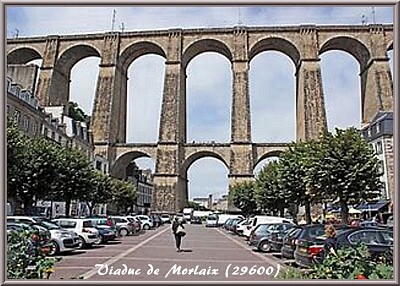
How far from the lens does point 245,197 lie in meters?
55.4

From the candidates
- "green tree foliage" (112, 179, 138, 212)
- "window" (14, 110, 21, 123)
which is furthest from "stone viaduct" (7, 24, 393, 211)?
"window" (14, 110, 21, 123)

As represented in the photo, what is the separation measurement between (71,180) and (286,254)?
21.0m

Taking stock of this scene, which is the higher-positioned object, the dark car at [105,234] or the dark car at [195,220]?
the dark car at [195,220]

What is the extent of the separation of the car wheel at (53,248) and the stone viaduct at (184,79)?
46.4 meters

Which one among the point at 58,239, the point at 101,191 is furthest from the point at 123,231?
the point at 58,239

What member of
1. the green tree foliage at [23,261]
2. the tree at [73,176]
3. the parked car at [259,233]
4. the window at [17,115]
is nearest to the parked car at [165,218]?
the window at [17,115]

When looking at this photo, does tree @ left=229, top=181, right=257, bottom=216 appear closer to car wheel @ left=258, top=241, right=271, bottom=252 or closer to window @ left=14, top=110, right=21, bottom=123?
window @ left=14, top=110, right=21, bottom=123

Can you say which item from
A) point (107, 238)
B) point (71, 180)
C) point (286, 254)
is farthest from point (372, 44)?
point (286, 254)

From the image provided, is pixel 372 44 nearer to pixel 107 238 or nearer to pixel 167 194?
pixel 167 194

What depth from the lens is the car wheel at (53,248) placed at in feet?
58.6

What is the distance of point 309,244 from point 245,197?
4279 centimetres

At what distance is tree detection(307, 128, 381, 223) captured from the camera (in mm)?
24002

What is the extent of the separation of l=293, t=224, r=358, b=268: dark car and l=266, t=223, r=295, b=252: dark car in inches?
211

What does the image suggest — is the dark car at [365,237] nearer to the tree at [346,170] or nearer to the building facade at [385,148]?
the tree at [346,170]
